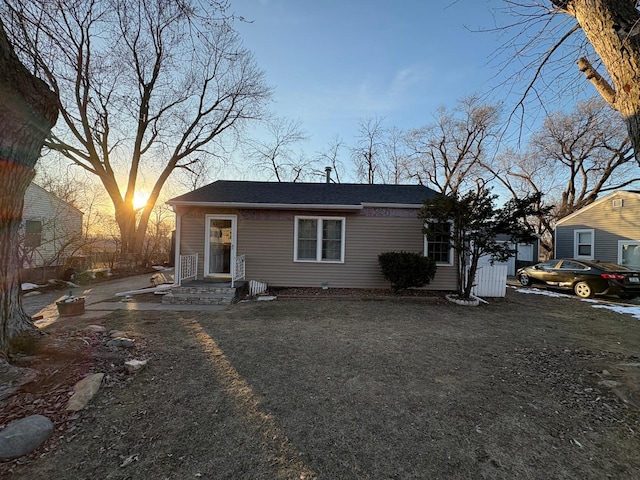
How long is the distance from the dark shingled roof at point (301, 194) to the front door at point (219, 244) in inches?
28.0

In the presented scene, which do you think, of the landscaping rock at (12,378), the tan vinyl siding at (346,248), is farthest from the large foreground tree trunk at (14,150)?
the tan vinyl siding at (346,248)

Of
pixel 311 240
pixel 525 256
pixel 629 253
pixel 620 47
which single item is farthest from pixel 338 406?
pixel 525 256

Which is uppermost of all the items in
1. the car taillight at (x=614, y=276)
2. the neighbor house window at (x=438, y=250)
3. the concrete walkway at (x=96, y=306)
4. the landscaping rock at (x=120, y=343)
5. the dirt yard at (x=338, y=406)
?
the neighbor house window at (x=438, y=250)

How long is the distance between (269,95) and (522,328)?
1654 cm

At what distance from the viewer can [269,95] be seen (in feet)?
54.1

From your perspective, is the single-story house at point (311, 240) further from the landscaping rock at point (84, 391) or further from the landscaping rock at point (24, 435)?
the landscaping rock at point (24, 435)

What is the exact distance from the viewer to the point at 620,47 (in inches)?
91.0

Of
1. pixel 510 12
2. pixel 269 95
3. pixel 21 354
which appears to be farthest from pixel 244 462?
pixel 269 95

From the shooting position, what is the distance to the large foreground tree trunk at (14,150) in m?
2.85

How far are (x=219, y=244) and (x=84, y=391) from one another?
22.3 ft

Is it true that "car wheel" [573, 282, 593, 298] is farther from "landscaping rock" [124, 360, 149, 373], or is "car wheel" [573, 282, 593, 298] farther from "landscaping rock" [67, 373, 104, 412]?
"landscaping rock" [67, 373, 104, 412]

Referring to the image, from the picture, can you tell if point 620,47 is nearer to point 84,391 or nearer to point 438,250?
point 84,391

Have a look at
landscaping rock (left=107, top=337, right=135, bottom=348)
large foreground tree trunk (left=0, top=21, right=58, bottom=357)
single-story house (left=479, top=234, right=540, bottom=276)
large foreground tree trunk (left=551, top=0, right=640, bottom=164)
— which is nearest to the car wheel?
large foreground tree trunk (left=551, top=0, right=640, bottom=164)

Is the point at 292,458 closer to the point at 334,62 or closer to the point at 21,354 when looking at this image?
the point at 21,354
